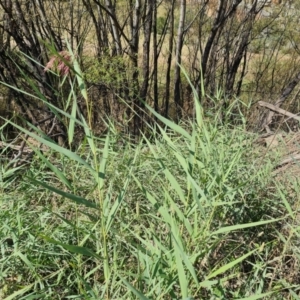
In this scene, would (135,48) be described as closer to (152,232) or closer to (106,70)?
(106,70)

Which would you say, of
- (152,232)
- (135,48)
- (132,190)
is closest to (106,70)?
(135,48)

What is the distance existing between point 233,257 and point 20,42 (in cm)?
233

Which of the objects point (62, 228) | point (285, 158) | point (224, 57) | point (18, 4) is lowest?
point (224, 57)

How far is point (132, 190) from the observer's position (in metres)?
1.58

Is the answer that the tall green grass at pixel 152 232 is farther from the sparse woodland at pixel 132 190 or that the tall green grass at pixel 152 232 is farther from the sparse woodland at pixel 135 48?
the sparse woodland at pixel 135 48

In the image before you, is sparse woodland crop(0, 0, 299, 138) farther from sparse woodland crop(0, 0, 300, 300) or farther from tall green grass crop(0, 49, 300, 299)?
tall green grass crop(0, 49, 300, 299)

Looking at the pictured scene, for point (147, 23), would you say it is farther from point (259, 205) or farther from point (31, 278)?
point (31, 278)

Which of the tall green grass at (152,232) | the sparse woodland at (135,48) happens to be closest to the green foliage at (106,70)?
the sparse woodland at (135,48)

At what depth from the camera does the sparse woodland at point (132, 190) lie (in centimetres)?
96

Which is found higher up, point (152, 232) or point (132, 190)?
point (152, 232)

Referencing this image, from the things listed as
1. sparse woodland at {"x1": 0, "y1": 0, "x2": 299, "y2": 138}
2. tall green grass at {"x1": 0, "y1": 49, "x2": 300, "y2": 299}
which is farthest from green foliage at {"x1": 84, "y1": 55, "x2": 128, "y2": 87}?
tall green grass at {"x1": 0, "y1": 49, "x2": 300, "y2": 299}

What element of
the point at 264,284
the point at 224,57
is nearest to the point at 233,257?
the point at 264,284

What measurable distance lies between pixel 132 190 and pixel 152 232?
1.39 ft

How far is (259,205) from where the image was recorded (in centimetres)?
155
